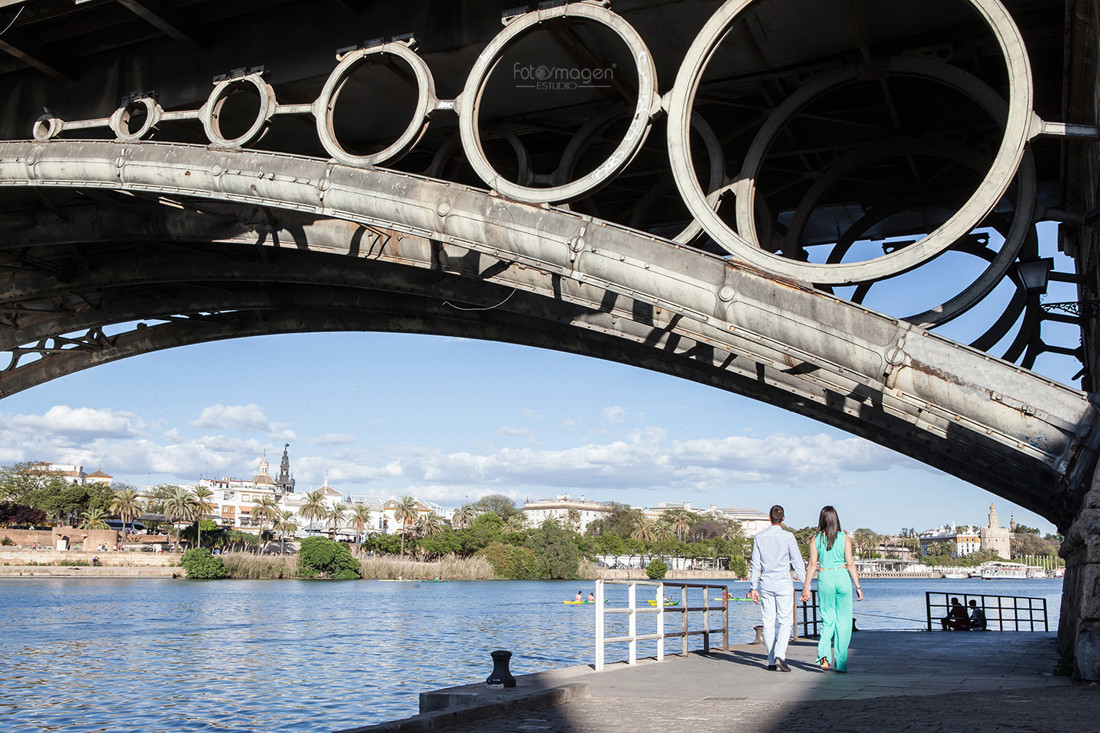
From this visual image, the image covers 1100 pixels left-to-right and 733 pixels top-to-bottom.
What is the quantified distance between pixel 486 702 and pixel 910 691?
3492 mm

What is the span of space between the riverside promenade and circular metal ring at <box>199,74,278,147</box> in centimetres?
751

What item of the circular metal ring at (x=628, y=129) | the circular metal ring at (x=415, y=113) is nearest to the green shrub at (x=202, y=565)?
the circular metal ring at (x=415, y=113)

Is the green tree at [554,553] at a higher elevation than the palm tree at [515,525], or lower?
lower

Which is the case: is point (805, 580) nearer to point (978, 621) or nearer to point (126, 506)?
point (978, 621)

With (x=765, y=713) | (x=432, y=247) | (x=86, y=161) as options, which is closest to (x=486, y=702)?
(x=765, y=713)

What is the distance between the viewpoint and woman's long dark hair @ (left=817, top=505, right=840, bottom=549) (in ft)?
28.4

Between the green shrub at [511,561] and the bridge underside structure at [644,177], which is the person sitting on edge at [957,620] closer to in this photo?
the bridge underside structure at [644,177]

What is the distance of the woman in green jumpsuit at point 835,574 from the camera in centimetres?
859

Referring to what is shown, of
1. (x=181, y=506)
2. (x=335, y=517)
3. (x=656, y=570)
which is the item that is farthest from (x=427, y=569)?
(x=335, y=517)

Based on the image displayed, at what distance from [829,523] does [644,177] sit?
928 cm

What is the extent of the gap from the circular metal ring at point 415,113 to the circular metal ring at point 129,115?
8.44 ft

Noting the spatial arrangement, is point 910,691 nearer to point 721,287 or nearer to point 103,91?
point 721,287

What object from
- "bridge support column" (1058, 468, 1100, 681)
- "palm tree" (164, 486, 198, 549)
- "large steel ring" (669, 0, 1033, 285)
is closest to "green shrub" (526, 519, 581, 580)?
"palm tree" (164, 486, 198, 549)

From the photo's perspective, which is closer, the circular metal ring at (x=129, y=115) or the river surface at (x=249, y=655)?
the circular metal ring at (x=129, y=115)
